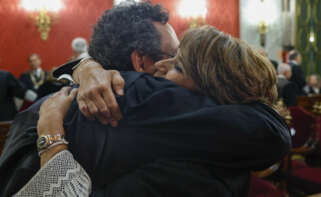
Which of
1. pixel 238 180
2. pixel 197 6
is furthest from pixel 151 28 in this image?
pixel 197 6

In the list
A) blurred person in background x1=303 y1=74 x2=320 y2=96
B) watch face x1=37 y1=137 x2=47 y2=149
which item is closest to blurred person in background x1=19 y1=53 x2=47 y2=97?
watch face x1=37 y1=137 x2=47 y2=149

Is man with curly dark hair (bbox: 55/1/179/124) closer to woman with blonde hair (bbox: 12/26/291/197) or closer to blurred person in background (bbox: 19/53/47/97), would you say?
woman with blonde hair (bbox: 12/26/291/197)

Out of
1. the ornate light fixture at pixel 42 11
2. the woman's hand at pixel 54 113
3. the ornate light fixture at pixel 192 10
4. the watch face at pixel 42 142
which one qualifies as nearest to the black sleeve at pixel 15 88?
the ornate light fixture at pixel 42 11

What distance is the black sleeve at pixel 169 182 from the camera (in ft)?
2.64

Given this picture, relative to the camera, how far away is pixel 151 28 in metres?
1.14

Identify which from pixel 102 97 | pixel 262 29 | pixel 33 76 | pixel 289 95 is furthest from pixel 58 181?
pixel 262 29

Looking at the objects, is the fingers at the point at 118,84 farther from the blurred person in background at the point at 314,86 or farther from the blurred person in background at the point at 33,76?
the blurred person in background at the point at 314,86

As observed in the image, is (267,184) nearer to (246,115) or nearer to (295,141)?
(295,141)

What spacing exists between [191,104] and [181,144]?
0.38ft

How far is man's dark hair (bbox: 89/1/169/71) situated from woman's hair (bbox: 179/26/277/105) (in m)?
0.24

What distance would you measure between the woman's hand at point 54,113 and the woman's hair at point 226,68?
1.24 feet

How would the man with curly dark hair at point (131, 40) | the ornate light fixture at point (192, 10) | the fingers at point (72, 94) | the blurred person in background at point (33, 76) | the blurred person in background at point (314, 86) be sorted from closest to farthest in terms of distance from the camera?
the fingers at point (72, 94), the man with curly dark hair at point (131, 40), the blurred person in background at point (33, 76), the blurred person in background at point (314, 86), the ornate light fixture at point (192, 10)

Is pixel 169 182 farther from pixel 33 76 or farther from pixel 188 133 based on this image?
pixel 33 76

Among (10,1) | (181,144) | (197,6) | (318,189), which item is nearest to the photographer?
(181,144)
